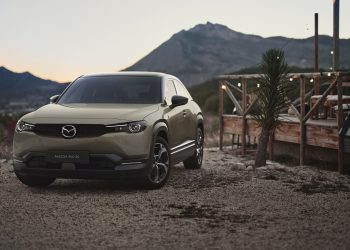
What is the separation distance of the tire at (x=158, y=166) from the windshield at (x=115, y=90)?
30.9 inches

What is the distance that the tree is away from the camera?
1179 cm

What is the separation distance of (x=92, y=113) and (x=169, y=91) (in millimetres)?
1820

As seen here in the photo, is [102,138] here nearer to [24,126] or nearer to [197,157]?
[24,126]

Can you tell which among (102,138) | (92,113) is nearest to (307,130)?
(92,113)

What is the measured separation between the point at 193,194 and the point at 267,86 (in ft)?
14.1

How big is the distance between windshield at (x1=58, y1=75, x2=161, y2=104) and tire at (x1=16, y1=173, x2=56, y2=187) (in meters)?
1.24

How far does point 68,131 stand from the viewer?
8086 millimetres

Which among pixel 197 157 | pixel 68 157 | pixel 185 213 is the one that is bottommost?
pixel 185 213

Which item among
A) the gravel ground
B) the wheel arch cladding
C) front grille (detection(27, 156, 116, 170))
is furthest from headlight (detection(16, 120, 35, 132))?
the wheel arch cladding

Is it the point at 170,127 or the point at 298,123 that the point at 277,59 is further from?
the point at 170,127

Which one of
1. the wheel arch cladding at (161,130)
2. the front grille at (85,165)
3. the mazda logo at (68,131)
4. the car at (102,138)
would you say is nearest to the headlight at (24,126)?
the car at (102,138)

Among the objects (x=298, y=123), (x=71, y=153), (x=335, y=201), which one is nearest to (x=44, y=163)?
(x=71, y=153)

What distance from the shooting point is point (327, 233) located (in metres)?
5.82

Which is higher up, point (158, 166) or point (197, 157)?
point (158, 166)
